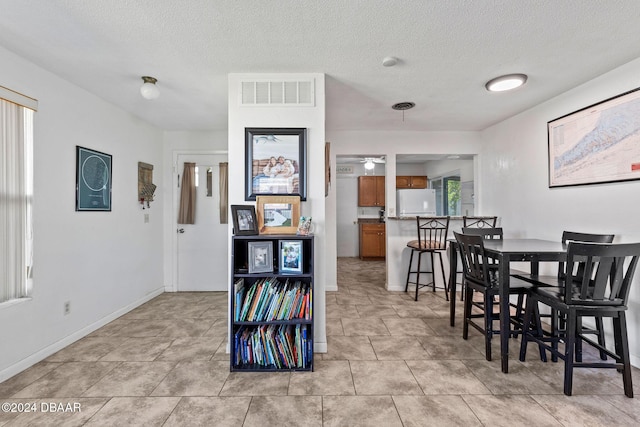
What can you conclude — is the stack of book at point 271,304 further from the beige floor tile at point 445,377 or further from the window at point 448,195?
the window at point 448,195

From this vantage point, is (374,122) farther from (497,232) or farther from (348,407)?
(348,407)

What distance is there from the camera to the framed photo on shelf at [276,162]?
245cm

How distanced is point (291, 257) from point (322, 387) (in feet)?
2.92

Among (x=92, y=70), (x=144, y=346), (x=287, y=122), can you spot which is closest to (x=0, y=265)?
(x=144, y=346)

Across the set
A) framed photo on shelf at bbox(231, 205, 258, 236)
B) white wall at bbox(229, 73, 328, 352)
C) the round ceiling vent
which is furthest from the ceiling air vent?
the round ceiling vent

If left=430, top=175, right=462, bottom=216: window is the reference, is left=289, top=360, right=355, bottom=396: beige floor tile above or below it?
below

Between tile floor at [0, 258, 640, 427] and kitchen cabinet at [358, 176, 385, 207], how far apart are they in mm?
4447

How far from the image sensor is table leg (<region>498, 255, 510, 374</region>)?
2.09 m

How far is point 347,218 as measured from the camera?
723 centimetres

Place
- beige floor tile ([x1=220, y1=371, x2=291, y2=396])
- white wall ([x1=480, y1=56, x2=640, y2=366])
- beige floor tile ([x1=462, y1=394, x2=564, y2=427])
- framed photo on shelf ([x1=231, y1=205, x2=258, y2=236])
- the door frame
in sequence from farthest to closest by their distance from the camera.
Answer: the door frame → white wall ([x1=480, y1=56, x2=640, y2=366]) → framed photo on shelf ([x1=231, y1=205, x2=258, y2=236]) → beige floor tile ([x1=220, y1=371, x2=291, y2=396]) → beige floor tile ([x1=462, y1=394, x2=564, y2=427])

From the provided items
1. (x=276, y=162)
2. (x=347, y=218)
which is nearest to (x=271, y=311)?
(x=276, y=162)

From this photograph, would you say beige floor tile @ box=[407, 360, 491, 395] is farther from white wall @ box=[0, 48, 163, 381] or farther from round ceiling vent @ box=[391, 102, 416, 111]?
white wall @ box=[0, 48, 163, 381]

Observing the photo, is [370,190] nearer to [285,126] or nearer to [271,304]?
[285,126]

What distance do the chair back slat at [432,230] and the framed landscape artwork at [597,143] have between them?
1297 millimetres
